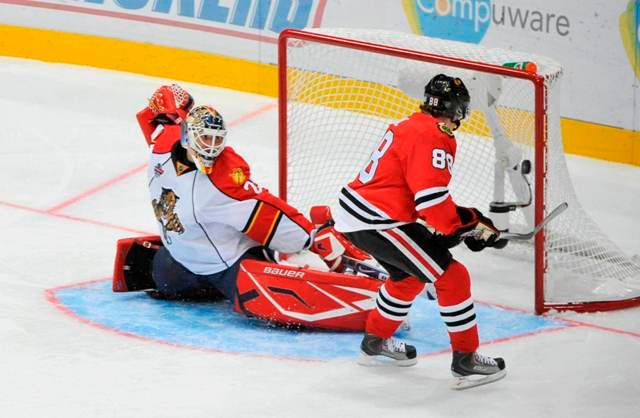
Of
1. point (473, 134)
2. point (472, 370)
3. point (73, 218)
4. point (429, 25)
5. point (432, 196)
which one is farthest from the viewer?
point (429, 25)

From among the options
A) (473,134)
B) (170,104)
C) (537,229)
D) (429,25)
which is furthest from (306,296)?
(429,25)

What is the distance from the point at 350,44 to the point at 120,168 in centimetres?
213

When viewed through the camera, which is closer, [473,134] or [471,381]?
[471,381]

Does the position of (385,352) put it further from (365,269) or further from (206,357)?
(365,269)

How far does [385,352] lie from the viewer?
203 inches

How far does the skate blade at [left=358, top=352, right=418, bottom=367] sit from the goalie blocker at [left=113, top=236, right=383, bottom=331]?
31 cm

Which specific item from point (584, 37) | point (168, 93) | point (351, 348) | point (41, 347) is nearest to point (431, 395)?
point (351, 348)

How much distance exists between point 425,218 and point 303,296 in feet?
2.73

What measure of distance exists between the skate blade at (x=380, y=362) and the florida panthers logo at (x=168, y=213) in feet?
2.94

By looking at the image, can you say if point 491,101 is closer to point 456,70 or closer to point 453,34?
point 456,70

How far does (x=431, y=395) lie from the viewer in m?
4.93

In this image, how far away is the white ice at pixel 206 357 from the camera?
4824mm

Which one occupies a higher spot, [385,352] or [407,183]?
[407,183]

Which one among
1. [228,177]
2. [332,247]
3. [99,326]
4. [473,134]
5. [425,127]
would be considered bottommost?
[99,326]
